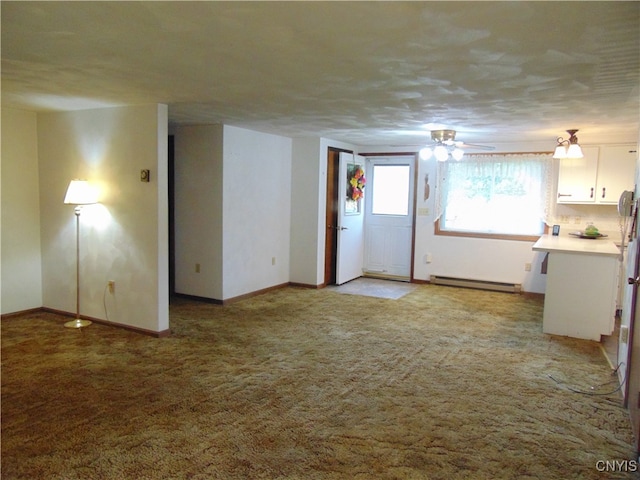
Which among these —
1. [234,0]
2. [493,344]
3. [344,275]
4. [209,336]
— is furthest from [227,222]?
[234,0]

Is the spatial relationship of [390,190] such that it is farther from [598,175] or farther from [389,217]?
[598,175]

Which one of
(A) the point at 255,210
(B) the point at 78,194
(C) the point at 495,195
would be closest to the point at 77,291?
(B) the point at 78,194

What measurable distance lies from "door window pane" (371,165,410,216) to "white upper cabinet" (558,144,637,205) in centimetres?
228

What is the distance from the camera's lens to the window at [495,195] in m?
6.66

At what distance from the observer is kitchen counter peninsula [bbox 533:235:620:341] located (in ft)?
15.0

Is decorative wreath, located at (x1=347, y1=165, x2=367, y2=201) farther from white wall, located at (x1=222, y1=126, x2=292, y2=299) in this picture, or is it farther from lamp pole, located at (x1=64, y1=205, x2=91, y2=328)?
lamp pole, located at (x1=64, y1=205, x2=91, y2=328)

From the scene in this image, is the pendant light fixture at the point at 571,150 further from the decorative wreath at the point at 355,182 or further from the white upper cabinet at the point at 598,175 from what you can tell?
the decorative wreath at the point at 355,182

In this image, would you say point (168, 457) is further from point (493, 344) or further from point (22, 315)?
point (22, 315)

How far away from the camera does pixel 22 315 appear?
16.9 ft

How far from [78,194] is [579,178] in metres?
5.88

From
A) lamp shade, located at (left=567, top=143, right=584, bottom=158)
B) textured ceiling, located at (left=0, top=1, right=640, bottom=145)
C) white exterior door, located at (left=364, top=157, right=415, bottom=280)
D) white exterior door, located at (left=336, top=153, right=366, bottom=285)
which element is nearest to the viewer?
textured ceiling, located at (left=0, top=1, right=640, bottom=145)

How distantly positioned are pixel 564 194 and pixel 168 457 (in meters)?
5.68

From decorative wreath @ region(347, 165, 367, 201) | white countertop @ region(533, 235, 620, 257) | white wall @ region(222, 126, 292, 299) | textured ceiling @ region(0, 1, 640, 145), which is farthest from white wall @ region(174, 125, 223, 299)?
white countertop @ region(533, 235, 620, 257)

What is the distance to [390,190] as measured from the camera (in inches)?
304
